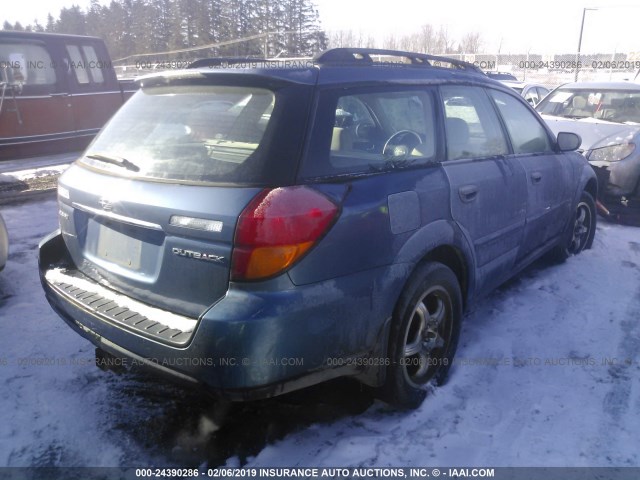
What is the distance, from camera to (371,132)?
2736 mm

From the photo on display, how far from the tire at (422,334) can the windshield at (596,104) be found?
5.95 m

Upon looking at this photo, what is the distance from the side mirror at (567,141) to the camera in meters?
4.32

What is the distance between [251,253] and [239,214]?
16 cm

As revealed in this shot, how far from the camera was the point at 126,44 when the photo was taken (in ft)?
140

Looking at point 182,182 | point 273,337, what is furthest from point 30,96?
point 273,337

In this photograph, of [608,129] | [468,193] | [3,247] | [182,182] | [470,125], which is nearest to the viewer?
[182,182]

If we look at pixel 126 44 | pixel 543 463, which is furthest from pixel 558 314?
pixel 126 44

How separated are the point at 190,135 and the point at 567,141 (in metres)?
3.24

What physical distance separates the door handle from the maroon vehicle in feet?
26.8

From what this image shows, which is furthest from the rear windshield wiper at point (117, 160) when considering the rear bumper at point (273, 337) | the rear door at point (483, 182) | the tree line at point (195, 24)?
the tree line at point (195, 24)

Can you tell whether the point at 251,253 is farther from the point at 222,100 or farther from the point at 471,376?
the point at 471,376

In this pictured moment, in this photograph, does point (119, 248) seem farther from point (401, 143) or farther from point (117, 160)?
point (401, 143)

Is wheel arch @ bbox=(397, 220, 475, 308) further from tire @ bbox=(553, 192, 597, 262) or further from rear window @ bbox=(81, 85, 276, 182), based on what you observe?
tire @ bbox=(553, 192, 597, 262)

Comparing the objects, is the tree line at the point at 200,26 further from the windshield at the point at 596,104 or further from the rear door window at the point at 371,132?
the rear door window at the point at 371,132
